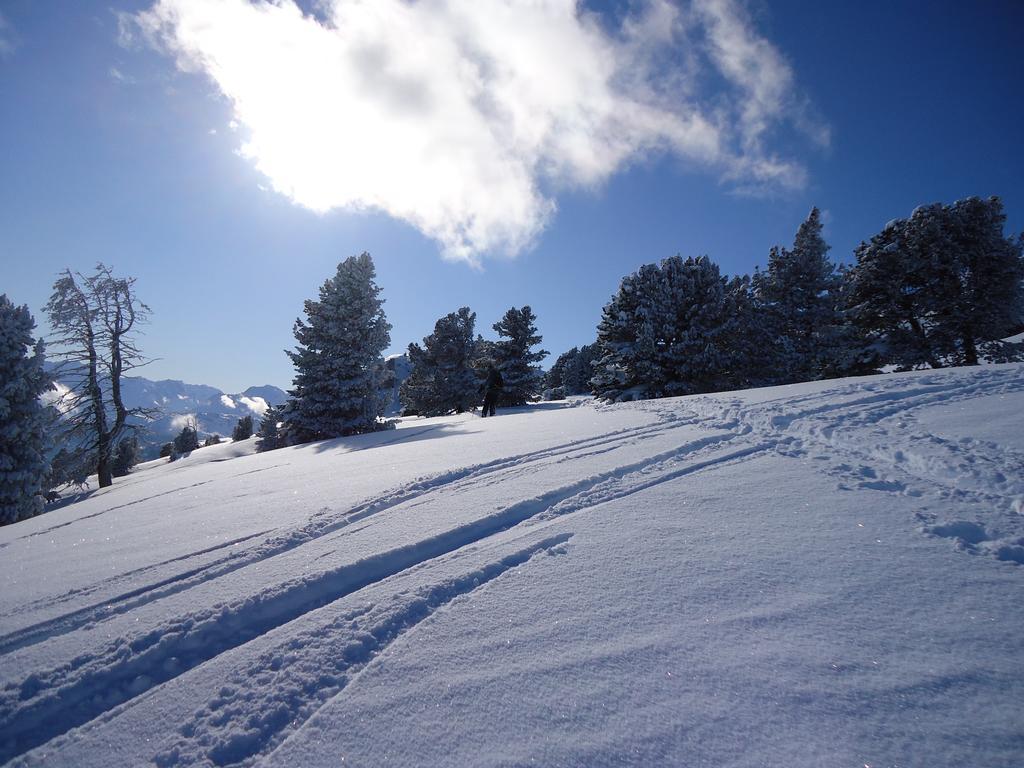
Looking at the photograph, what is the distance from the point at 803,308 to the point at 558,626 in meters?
21.8

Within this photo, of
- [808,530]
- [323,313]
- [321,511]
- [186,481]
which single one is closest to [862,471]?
[808,530]

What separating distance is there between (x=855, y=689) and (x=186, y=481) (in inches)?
372

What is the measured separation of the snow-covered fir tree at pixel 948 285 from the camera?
1492 cm

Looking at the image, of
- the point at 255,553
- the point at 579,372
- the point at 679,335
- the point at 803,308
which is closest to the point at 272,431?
the point at 255,553

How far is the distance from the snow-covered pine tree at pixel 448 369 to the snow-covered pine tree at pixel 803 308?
1769 cm

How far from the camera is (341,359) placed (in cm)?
1468

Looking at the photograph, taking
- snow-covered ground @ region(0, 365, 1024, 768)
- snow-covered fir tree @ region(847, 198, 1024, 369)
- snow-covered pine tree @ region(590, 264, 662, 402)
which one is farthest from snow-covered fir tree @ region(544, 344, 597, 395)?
snow-covered ground @ region(0, 365, 1024, 768)

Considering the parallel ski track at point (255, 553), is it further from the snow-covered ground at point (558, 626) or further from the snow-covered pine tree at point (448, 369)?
the snow-covered pine tree at point (448, 369)

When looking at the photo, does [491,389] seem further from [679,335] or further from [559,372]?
[559,372]

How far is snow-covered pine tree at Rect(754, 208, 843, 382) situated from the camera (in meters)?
17.6

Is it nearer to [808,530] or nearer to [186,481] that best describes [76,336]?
[186,481]

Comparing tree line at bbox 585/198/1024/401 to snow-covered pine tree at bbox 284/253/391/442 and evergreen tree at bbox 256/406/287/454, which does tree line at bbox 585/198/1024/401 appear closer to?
snow-covered pine tree at bbox 284/253/391/442

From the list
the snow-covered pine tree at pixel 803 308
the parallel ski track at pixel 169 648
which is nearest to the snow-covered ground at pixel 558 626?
the parallel ski track at pixel 169 648

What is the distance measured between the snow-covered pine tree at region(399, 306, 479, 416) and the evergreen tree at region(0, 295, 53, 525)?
1768 cm
